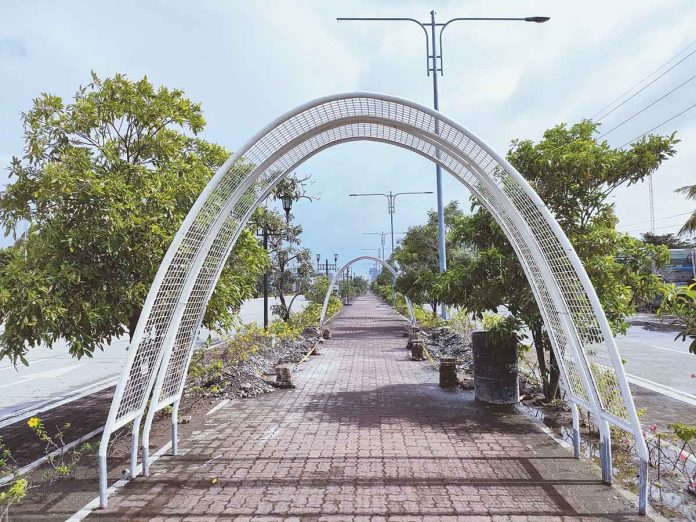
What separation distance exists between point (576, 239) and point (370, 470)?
3.97 m

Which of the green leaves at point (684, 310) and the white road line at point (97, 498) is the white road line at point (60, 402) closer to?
the white road line at point (97, 498)

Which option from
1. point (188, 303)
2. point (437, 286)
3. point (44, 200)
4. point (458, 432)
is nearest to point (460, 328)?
point (437, 286)

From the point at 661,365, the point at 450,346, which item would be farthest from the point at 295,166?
the point at 661,365

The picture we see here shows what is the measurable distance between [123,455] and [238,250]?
2.96m

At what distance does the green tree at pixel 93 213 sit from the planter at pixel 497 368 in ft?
12.4

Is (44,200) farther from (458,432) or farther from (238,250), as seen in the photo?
(458,432)

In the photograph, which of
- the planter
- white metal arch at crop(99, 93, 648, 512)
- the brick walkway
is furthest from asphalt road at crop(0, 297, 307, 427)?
the planter

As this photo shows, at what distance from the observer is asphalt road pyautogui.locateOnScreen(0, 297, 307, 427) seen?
7.93m

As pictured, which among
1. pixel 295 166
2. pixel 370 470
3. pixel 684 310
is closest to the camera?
pixel 684 310

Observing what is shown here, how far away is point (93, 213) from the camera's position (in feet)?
17.7

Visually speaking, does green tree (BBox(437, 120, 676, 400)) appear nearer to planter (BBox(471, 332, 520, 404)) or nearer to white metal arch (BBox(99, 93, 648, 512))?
planter (BBox(471, 332, 520, 404))

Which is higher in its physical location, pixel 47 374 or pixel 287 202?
pixel 287 202

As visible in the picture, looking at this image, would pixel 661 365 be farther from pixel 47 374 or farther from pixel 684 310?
pixel 47 374

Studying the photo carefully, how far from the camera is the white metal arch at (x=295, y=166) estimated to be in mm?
4414
